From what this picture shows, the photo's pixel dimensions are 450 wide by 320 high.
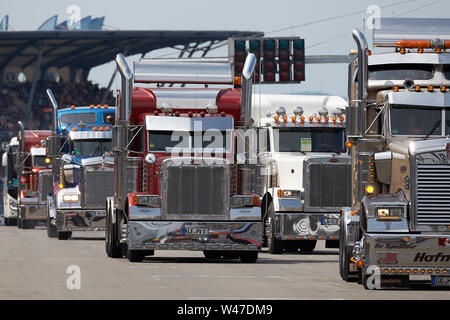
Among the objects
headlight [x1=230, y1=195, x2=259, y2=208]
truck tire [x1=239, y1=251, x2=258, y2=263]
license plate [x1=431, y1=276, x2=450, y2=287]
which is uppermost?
headlight [x1=230, y1=195, x2=259, y2=208]

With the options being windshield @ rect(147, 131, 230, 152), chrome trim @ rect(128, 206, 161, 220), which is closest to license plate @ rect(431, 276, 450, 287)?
chrome trim @ rect(128, 206, 161, 220)

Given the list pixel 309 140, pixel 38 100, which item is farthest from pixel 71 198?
pixel 38 100

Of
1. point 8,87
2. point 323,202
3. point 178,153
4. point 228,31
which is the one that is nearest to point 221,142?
point 178,153

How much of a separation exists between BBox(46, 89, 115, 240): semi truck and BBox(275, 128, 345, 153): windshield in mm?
6258

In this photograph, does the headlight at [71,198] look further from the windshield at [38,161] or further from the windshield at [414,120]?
the windshield at [414,120]

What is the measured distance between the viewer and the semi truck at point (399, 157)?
18.7 m

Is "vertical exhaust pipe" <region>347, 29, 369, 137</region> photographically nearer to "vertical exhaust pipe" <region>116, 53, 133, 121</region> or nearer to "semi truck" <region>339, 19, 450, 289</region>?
"semi truck" <region>339, 19, 450, 289</region>

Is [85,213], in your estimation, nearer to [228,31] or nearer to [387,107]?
[387,107]

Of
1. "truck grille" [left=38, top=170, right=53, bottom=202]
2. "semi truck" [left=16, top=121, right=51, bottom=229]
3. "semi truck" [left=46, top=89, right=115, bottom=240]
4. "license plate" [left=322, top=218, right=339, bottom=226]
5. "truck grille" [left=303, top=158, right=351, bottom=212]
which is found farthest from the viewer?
"semi truck" [left=16, top=121, right=51, bottom=229]

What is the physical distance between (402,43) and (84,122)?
18877 millimetres

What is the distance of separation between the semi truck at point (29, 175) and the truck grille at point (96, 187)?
12.3m

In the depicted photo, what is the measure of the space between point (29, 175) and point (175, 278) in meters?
30.1

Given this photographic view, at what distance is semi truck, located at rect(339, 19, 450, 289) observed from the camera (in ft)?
61.3
